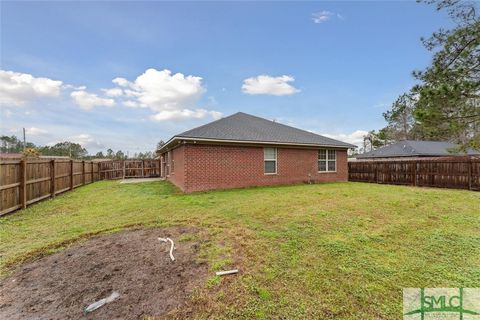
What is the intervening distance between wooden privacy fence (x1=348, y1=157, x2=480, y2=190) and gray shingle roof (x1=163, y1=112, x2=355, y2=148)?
2703 mm

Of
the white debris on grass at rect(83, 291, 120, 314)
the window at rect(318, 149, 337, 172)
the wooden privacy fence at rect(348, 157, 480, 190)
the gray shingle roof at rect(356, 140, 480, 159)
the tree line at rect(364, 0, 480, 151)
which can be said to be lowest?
the white debris on grass at rect(83, 291, 120, 314)

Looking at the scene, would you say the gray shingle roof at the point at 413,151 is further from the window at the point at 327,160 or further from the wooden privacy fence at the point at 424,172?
the window at the point at 327,160

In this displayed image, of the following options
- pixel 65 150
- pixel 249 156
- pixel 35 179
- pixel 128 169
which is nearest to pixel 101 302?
pixel 35 179

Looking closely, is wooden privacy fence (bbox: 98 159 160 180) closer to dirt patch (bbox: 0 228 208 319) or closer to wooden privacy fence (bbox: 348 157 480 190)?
wooden privacy fence (bbox: 348 157 480 190)

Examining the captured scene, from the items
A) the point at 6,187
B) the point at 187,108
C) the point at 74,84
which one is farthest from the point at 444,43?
the point at 187,108

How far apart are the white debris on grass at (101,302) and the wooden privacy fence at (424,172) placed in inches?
635

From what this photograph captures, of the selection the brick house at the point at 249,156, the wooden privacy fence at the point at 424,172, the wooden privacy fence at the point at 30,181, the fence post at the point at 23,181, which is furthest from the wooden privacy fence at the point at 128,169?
the wooden privacy fence at the point at 424,172

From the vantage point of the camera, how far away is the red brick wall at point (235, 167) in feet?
34.8

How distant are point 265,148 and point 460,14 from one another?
333 inches

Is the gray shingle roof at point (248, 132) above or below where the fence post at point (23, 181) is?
above

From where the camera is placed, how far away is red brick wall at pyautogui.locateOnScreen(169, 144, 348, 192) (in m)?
10.6

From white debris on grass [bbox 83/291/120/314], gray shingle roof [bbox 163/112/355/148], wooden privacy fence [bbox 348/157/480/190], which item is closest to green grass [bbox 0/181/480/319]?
white debris on grass [bbox 83/291/120/314]

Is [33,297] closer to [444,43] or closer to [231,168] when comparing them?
[231,168]

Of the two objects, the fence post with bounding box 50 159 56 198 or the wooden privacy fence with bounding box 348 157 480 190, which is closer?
the fence post with bounding box 50 159 56 198
